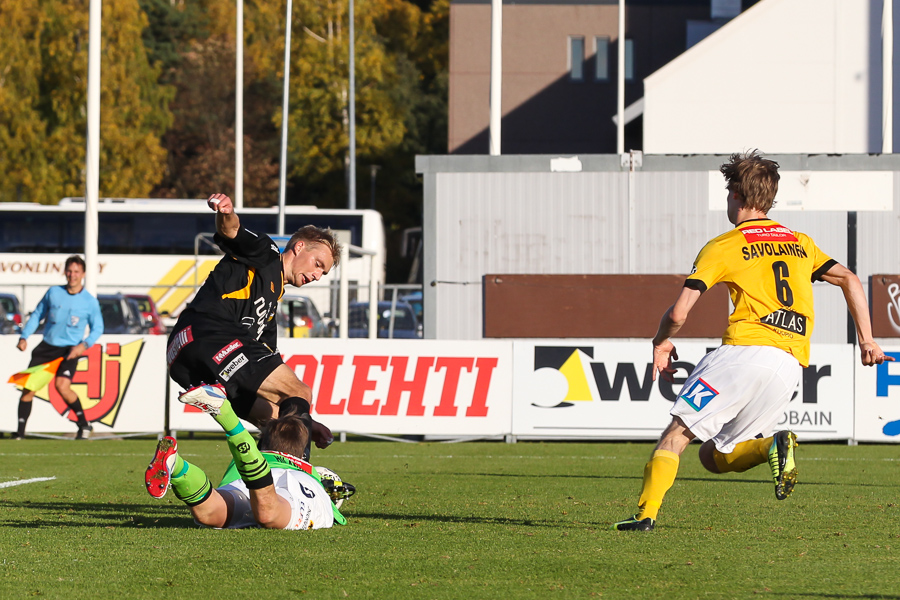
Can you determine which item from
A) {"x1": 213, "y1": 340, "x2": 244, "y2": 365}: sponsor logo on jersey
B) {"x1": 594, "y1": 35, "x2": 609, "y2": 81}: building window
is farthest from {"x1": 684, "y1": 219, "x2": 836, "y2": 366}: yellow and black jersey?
{"x1": 594, "y1": 35, "x2": 609, "y2": 81}: building window

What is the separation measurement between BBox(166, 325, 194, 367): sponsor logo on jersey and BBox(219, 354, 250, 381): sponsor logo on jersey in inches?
10.3

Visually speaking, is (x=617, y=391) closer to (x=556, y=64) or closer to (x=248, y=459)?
(x=248, y=459)

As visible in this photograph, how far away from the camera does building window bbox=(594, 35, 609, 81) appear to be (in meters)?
43.9

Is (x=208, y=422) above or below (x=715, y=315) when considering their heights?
below

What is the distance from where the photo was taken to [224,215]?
6082 mm

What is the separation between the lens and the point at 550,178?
17203 millimetres

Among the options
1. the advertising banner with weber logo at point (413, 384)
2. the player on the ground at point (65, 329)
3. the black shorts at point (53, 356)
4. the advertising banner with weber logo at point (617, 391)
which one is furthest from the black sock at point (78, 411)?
the advertising banner with weber logo at point (617, 391)

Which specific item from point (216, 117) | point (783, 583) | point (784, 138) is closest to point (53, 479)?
point (783, 583)

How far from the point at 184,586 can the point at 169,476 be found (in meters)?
0.95

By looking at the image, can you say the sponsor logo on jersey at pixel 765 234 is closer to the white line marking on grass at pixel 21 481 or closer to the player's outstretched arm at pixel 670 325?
the player's outstretched arm at pixel 670 325

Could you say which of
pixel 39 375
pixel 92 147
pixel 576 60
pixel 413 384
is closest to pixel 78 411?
pixel 39 375

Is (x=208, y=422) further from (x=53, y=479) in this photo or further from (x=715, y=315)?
(x=715, y=315)

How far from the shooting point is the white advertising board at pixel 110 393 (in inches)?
560

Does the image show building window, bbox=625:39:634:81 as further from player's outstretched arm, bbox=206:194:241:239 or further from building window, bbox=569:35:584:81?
player's outstretched arm, bbox=206:194:241:239
